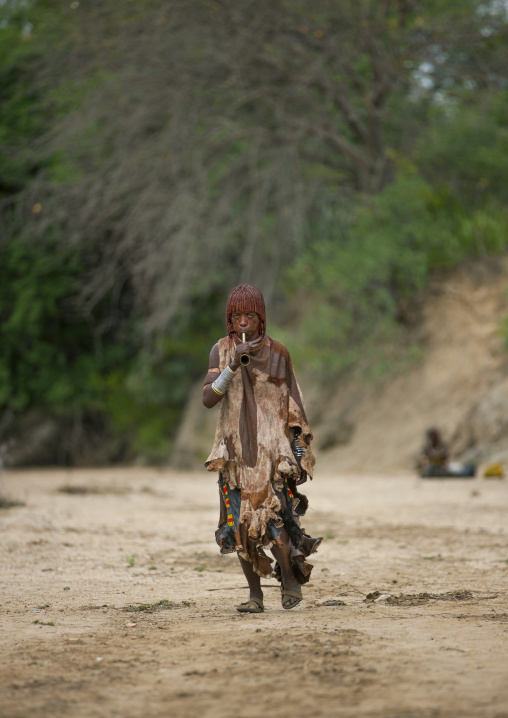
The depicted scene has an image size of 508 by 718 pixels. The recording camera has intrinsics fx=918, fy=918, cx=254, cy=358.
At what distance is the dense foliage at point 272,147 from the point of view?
15.9 meters

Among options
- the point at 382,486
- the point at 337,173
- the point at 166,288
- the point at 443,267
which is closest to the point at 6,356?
the point at 166,288

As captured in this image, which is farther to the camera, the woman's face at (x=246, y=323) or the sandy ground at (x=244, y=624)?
the woman's face at (x=246, y=323)

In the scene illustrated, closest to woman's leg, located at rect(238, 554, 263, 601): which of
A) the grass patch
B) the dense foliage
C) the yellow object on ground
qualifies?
the grass patch

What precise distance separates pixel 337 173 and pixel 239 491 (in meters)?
14.4

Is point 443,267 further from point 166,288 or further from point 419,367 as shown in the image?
point 166,288

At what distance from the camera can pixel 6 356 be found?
70.9ft

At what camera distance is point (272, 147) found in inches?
698

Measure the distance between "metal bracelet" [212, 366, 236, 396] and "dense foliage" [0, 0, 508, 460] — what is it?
1132 cm

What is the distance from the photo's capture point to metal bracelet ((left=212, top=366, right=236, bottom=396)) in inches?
187

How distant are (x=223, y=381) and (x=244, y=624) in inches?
48.0

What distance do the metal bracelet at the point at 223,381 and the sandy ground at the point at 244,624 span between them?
1166 mm

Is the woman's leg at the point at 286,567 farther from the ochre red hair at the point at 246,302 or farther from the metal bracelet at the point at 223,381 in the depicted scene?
the ochre red hair at the point at 246,302

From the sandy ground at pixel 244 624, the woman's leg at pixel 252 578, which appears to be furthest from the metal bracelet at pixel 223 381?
the sandy ground at pixel 244 624

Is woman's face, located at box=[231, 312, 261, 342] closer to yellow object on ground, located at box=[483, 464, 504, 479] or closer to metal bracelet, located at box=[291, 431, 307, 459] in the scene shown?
metal bracelet, located at box=[291, 431, 307, 459]
